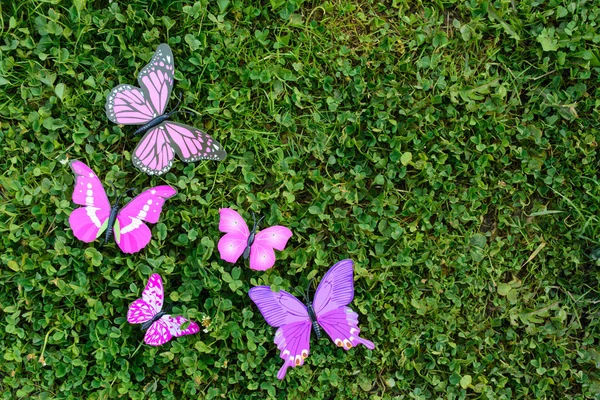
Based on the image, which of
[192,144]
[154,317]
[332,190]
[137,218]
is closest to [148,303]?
[154,317]

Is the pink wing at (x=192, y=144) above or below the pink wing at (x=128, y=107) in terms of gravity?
below

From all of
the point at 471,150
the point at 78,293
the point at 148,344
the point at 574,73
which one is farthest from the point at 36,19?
the point at 574,73

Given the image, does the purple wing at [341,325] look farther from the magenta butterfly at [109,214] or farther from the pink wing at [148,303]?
the magenta butterfly at [109,214]

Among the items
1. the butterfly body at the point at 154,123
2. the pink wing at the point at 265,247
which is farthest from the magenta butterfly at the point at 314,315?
the butterfly body at the point at 154,123

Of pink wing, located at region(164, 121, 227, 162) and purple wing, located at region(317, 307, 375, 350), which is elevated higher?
pink wing, located at region(164, 121, 227, 162)

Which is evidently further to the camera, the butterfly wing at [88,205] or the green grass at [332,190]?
the green grass at [332,190]

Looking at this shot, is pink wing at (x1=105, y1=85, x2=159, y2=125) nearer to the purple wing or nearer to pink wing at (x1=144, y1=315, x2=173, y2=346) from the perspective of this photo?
pink wing at (x1=144, y1=315, x2=173, y2=346)

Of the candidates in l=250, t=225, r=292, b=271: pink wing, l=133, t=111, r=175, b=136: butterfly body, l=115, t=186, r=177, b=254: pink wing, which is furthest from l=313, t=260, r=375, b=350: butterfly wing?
l=133, t=111, r=175, b=136: butterfly body
